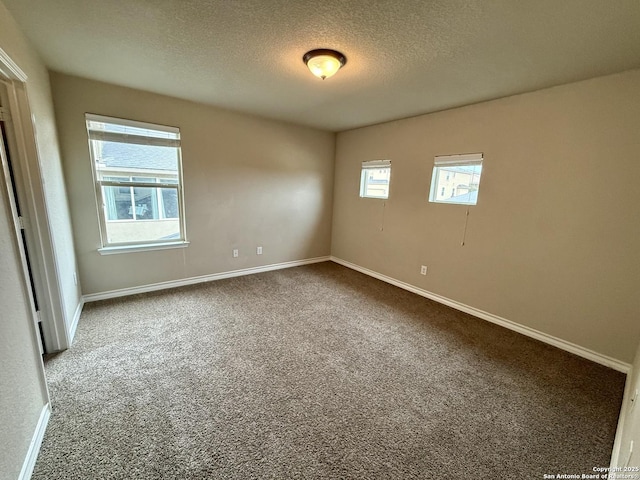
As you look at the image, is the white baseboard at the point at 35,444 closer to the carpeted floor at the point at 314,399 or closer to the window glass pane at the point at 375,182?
the carpeted floor at the point at 314,399

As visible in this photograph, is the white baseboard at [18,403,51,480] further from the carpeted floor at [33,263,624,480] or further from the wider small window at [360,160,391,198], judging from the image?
the wider small window at [360,160,391,198]

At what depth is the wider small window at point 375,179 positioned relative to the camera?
409 cm

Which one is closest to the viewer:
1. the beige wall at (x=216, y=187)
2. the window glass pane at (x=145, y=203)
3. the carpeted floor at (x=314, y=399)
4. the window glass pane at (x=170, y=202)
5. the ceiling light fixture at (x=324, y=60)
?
the carpeted floor at (x=314, y=399)

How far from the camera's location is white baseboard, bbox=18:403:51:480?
48.2 inches

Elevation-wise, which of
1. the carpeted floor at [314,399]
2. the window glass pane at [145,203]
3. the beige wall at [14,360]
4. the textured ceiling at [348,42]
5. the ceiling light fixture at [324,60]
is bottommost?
the carpeted floor at [314,399]

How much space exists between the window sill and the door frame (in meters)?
1.06

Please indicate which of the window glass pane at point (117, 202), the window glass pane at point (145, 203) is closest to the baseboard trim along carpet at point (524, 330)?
the window glass pane at point (145, 203)

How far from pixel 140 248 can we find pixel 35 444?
Answer: 232cm

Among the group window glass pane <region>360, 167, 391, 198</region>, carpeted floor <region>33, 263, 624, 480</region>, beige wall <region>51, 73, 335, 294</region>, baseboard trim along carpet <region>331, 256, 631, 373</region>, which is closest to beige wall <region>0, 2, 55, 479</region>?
carpeted floor <region>33, 263, 624, 480</region>

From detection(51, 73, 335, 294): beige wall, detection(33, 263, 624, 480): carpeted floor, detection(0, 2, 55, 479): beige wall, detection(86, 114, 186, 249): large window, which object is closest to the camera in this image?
detection(0, 2, 55, 479): beige wall

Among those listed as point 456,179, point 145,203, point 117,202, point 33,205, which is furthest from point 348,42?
point 117,202

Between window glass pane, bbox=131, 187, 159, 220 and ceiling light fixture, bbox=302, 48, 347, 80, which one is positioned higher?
ceiling light fixture, bbox=302, 48, 347, 80

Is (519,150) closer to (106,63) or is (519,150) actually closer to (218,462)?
(218,462)

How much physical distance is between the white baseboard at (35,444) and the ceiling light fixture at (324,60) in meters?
2.91
